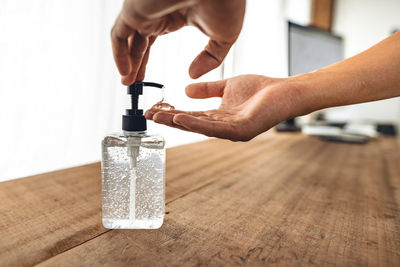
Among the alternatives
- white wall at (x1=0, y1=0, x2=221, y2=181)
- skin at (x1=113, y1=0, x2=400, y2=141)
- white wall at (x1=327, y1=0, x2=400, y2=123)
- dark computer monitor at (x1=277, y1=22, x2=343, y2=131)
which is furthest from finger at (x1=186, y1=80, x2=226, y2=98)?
white wall at (x1=327, y1=0, x2=400, y2=123)

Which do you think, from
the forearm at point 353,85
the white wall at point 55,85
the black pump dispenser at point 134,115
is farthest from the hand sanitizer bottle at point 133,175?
the white wall at point 55,85

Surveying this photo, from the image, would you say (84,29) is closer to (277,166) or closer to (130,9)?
(130,9)

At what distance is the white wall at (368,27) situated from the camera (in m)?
2.68

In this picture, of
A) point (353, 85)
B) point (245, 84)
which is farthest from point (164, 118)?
point (353, 85)

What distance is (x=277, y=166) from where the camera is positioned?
909 millimetres

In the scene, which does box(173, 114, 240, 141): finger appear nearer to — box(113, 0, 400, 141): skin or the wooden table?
box(113, 0, 400, 141): skin

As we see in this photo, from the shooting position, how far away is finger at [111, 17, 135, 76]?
0.43 m

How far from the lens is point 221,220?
1.60 feet

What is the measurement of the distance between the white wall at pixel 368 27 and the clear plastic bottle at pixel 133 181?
264 centimetres

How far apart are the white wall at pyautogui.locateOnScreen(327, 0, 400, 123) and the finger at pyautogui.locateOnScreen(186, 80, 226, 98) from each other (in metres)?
2.36

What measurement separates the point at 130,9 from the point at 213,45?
8.5 inches

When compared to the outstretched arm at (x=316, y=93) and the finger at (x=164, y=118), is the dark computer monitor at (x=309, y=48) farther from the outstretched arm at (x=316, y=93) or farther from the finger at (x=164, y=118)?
the finger at (x=164, y=118)

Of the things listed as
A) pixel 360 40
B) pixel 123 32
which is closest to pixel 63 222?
pixel 123 32

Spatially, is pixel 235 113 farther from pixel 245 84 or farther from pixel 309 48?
pixel 309 48
